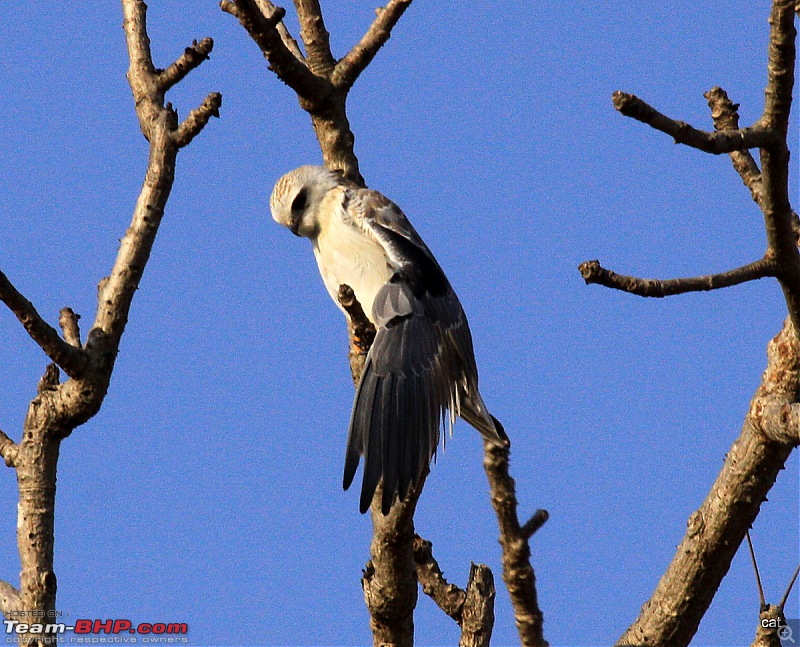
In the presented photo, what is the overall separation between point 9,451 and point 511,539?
234cm

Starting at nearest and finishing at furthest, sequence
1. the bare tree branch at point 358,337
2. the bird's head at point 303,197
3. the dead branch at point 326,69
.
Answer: the bare tree branch at point 358,337
the dead branch at point 326,69
the bird's head at point 303,197

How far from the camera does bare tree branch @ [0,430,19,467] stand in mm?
4598

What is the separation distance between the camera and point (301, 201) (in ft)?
21.4

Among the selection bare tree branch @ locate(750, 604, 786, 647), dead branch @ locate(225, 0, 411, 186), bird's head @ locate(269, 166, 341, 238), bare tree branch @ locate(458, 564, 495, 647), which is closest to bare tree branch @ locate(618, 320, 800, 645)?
bare tree branch @ locate(750, 604, 786, 647)

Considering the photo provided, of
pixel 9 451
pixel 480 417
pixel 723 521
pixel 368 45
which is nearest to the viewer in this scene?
pixel 9 451

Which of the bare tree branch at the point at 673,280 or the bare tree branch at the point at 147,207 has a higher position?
the bare tree branch at the point at 147,207

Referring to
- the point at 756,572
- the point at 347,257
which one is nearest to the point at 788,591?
the point at 756,572

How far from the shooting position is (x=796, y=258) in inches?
157

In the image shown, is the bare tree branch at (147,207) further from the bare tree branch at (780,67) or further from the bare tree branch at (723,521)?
the bare tree branch at (723,521)

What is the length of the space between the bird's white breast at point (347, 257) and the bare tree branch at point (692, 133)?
9.06ft

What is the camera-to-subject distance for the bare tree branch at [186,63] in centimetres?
499

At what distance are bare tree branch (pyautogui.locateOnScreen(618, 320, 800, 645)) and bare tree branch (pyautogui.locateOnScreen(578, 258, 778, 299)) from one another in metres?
1.08

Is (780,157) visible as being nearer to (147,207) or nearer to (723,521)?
(723,521)

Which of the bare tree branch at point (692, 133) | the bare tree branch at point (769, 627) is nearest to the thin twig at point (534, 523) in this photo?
the bare tree branch at point (692, 133)
